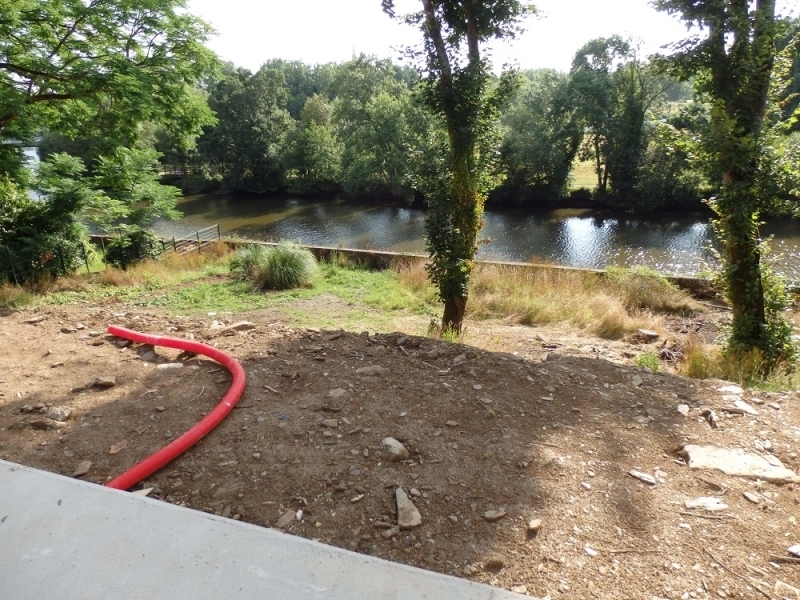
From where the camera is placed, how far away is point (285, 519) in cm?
236

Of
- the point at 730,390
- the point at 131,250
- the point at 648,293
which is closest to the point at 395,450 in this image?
the point at 730,390

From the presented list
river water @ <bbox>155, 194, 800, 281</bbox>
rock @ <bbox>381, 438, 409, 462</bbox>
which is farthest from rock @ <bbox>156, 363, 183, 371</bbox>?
river water @ <bbox>155, 194, 800, 281</bbox>

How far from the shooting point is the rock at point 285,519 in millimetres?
2320

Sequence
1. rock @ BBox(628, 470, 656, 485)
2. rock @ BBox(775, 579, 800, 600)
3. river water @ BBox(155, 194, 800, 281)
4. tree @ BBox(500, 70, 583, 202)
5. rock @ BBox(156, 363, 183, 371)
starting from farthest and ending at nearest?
tree @ BBox(500, 70, 583, 202) < river water @ BBox(155, 194, 800, 281) < rock @ BBox(156, 363, 183, 371) < rock @ BBox(628, 470, 656, 485) < rock @ BBox(775, 579, 800, 600)

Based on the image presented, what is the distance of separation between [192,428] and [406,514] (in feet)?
4.76

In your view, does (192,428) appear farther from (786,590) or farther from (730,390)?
(730,390)

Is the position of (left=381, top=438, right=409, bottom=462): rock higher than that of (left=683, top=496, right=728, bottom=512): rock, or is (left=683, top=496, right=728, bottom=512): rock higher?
(left=381, top=438, right=409, bottom=462): rock

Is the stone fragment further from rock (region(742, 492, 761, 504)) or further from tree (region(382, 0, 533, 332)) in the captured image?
tree (region(382, 0, 533, 332))

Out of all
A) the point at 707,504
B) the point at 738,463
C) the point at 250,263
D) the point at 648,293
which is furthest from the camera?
the point at 250,263

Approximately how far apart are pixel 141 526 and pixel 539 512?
5.79 ft

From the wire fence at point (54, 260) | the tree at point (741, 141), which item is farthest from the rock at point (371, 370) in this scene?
the wire fence at point (54, 260)

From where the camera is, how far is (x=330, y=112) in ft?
130

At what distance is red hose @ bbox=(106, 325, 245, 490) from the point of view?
8.64ft

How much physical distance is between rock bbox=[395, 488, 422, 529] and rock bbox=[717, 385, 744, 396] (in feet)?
9.95
